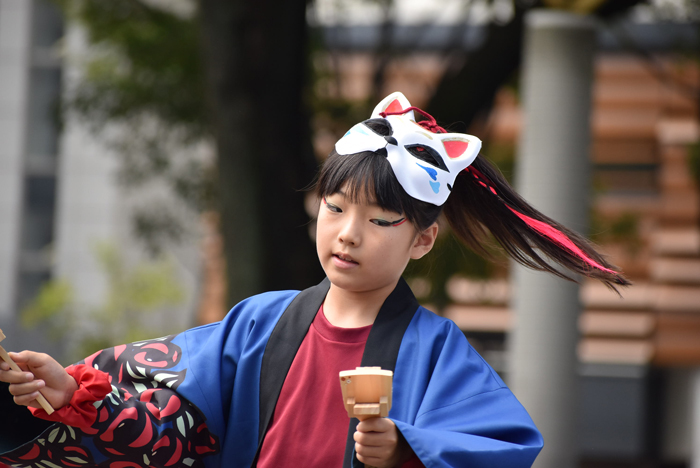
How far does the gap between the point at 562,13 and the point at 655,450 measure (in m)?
6.91

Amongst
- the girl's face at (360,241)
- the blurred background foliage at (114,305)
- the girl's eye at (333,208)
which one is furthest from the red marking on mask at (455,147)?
the blurred background foliage at (114,305)

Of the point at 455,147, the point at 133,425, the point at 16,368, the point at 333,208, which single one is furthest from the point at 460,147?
the point at 16,368

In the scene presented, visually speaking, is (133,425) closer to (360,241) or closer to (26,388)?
(26,388)

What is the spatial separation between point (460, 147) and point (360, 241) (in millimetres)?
415

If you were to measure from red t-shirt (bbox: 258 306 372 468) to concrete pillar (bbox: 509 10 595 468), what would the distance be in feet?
8.59

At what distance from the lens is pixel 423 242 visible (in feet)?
6.98

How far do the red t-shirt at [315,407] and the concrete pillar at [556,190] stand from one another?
2.62 m

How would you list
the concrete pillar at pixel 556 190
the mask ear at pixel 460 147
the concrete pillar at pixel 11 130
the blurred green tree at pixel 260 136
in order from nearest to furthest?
the mask ear at pixel 460 147 → the concrete pillar at pixel 556 190 → the blurred green tree at pixel 260 136 → the concrete pillar at pixel 11 130

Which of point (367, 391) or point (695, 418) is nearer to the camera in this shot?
point (367, 391)

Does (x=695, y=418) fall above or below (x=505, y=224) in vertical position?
below

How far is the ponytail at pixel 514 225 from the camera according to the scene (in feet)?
7.24

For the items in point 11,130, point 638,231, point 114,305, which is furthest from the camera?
point 11,130

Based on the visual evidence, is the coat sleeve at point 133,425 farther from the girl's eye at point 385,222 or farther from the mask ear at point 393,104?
the mask ear at point 393,104

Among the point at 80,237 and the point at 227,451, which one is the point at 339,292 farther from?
the point at 80,237
